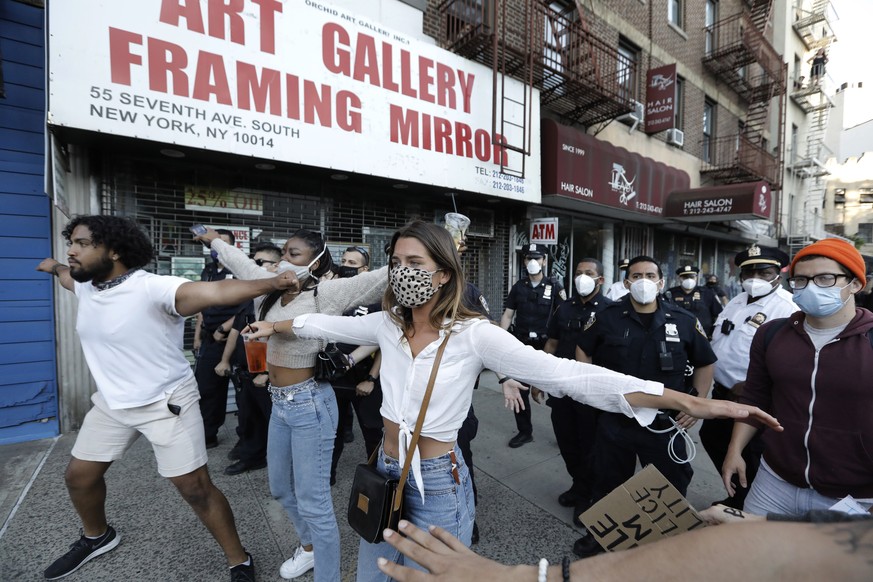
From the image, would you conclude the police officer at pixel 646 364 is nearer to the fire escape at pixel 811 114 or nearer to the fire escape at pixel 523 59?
the fire escape at pixel 523 59

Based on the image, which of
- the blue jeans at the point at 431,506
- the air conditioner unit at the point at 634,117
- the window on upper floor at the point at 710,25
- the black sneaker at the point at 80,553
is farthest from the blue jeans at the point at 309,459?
the window on upper floor at the point at 710,25

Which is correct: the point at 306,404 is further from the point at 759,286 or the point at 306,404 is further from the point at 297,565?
the point at 759,286

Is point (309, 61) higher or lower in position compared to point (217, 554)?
higher

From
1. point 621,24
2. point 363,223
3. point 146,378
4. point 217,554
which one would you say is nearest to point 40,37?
point 363,223

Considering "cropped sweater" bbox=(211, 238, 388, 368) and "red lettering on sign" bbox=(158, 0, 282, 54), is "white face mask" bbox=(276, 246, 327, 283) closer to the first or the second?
→ "cropped sweater" bbox=(211, 238, 388, 368)

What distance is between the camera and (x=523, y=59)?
7.11 metres

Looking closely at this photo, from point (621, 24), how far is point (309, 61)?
8.53m

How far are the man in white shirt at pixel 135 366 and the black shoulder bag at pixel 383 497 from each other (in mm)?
1177

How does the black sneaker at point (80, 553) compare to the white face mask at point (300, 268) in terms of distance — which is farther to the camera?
the black sneaker at point (80, 553)

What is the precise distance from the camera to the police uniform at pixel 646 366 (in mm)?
2582

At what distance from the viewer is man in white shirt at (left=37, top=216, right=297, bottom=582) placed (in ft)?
7.25

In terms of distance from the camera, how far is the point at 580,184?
26.7 feet

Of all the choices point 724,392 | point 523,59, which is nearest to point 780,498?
point 724,392

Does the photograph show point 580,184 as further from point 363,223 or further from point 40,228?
point 40,228
